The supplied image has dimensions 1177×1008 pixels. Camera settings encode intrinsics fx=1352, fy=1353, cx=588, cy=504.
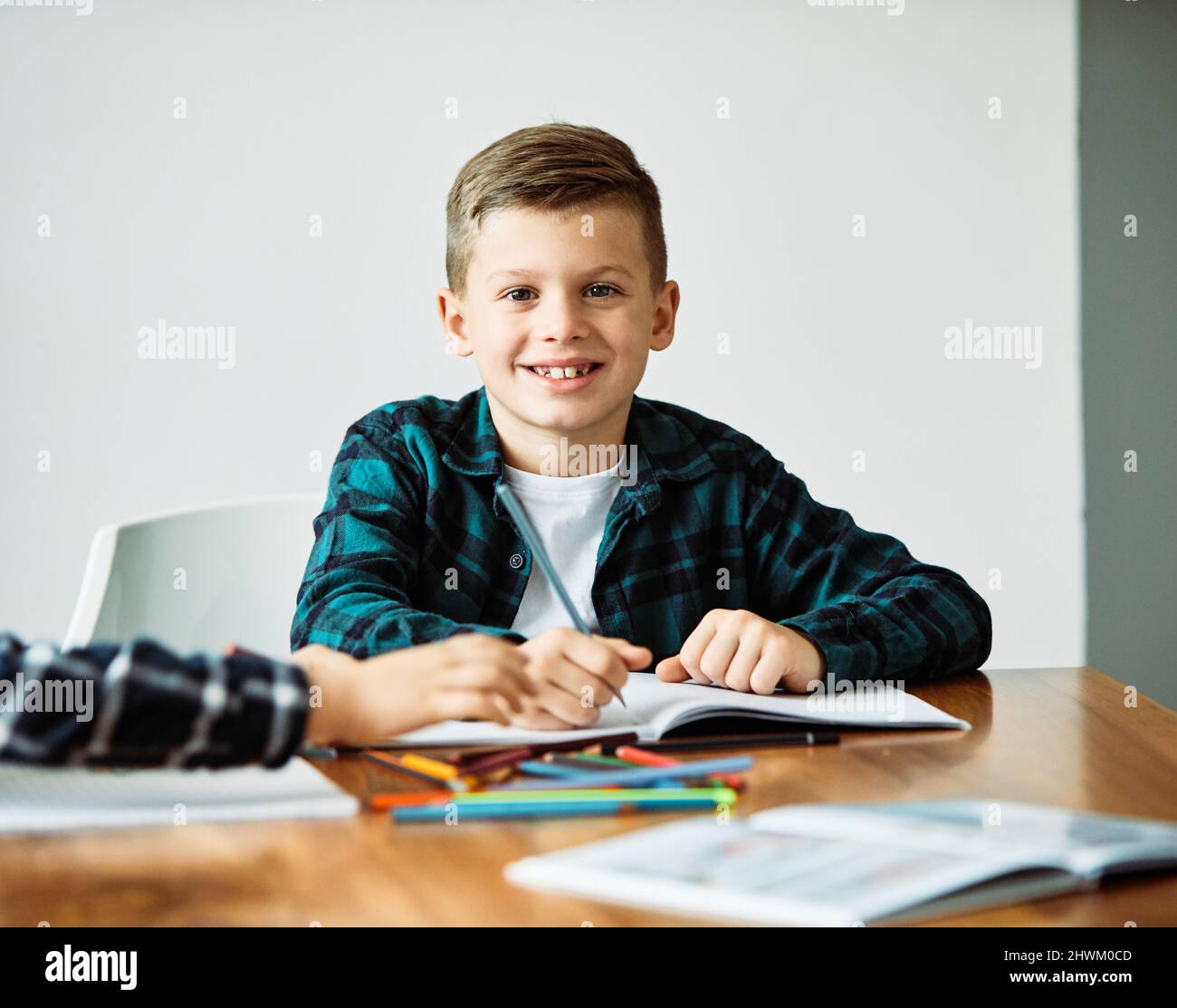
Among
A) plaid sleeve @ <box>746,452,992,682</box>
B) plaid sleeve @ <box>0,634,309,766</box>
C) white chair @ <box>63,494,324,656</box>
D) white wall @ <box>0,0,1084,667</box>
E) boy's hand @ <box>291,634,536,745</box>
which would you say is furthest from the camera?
white wall @ <box>0,0,1084,667</box>

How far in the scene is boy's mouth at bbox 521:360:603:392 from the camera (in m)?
1.42

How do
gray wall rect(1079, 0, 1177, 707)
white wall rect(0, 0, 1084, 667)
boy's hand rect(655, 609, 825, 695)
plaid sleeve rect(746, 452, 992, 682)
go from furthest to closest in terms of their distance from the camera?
gray wall rect(1079, 0, 1177, 707) < white wall rect(0, 0, 1084, 667) < plaid sleeve rect(746, 452, 992, 682) < boy's hand rect(655, 609, 825, 695)

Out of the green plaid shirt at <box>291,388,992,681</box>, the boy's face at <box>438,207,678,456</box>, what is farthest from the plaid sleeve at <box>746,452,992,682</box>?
the boy's face at <box>438,207,678,456</box>

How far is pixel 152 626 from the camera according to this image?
1397 mm

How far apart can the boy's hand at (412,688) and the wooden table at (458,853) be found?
0.09 feet

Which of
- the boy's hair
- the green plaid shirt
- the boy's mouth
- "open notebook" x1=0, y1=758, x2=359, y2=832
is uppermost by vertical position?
the boy's hair

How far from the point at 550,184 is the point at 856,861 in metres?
1.02

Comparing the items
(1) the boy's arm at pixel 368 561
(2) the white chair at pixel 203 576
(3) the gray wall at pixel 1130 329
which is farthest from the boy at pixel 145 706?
(3) the gray wall at pixel 1130 329

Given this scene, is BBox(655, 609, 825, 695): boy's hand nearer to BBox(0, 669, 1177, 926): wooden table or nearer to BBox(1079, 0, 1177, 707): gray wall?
BBox(0, 669, 1177, 926): wooden table

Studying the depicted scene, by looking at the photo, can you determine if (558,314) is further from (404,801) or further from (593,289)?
(404,801)

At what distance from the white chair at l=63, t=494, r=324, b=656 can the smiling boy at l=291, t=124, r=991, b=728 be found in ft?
0.55

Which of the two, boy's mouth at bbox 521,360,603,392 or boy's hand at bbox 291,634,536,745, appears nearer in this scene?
boy's hand at bbox 291,634,536,745
